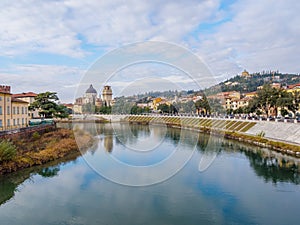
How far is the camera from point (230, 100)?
46344mm

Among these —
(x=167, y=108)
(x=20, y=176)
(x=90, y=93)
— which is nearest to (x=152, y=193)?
(x=20, y=176)

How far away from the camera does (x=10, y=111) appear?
1589 centimetres

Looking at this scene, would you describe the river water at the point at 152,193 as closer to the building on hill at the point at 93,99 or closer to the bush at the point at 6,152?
the bush at the point at 6,152

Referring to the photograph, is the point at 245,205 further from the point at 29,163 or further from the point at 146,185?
the point at 29,163

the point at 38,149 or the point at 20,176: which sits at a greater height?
the point at 38,149

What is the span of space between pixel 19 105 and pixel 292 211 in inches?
624

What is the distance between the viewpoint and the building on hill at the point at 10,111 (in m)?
15.0

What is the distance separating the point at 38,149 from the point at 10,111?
3.99 m

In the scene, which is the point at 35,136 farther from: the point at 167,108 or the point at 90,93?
the point at 167,108

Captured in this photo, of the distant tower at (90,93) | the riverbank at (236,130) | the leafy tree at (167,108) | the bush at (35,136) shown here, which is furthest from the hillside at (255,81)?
the bush at (35,136)

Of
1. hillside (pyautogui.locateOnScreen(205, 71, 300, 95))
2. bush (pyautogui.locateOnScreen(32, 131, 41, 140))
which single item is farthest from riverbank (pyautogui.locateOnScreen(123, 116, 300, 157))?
hillside (pyautogui.locateOnScreen(205, 71, 300, 95))

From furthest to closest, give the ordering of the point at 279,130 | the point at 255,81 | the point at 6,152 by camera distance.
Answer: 1. the point at 255,81
2. the point at 279,130
3. the point at 6,152

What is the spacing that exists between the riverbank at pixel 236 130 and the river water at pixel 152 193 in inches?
83.4

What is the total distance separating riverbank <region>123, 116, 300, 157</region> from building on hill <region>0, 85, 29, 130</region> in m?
14.2
